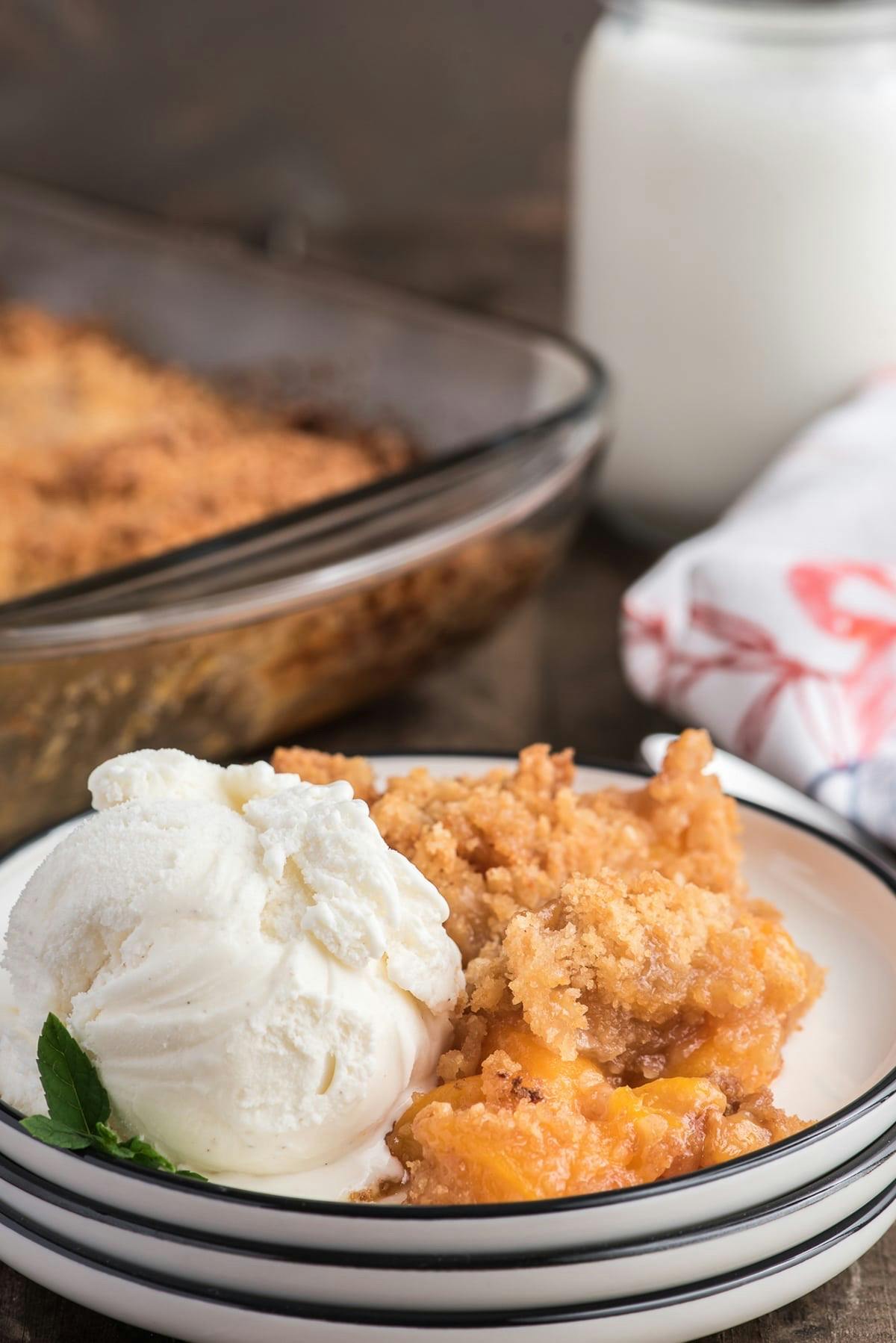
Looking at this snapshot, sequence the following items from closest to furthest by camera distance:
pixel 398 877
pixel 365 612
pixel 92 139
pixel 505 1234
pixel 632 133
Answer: pixel 505 1234 < pixel 398 877 < pixel 365 612 < pixel 632 133 < pixel 92 139

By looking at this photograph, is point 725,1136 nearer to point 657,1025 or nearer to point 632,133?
point 657,1025

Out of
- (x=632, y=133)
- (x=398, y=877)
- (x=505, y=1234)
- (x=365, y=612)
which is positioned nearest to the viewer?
(x=505, y=1234)

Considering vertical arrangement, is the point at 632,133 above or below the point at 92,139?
above

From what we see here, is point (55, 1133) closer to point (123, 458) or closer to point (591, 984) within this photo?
point (591, 984)

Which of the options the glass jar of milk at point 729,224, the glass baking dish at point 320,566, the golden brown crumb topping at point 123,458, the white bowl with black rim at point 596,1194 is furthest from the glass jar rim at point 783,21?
the white bowl with black rim at point 596,1194

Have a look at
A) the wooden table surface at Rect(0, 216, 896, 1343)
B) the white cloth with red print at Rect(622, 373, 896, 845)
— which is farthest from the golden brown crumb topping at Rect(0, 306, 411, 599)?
the white cloth with red print at Rect(622, 373, 896, 845)

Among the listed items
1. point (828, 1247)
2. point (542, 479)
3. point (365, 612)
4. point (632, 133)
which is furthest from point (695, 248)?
point (828, 1247)

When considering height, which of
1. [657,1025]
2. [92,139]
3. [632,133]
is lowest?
[92,139]
